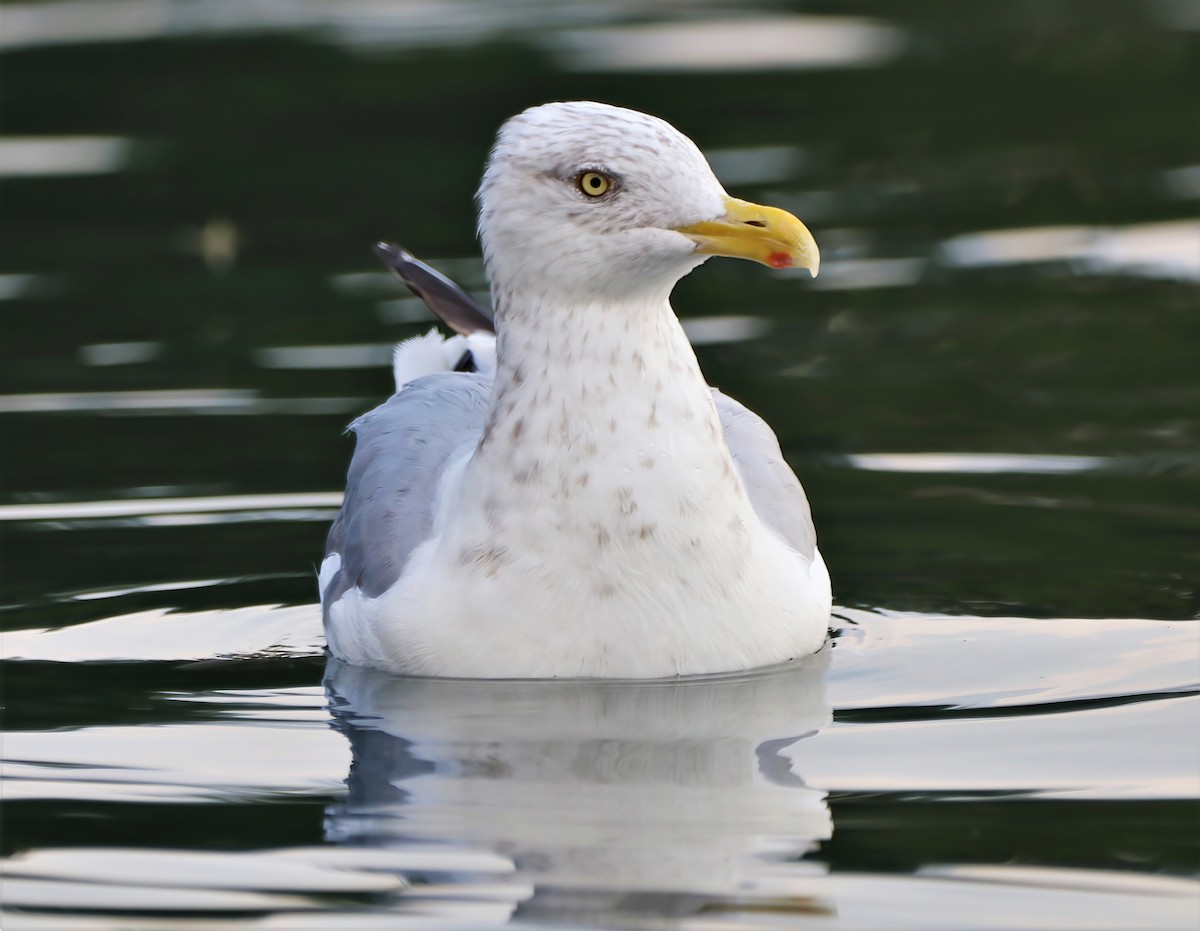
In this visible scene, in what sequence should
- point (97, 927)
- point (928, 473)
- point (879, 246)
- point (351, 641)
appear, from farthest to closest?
point (879, 246) < point (928, 473) < point (351, 641) < point (97, 927)

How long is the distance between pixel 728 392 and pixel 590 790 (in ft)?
14.9

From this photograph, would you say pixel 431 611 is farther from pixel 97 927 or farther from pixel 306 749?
pixel 97 927

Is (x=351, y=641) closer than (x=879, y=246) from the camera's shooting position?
Yes

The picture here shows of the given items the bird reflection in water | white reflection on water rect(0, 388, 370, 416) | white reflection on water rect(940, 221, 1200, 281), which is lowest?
the bird reflection in water

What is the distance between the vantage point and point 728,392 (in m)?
9.98

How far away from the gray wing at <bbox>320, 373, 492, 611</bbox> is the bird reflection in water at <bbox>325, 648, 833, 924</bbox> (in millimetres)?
314

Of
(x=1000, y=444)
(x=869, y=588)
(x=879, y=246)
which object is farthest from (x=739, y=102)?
(x=869, y=588)

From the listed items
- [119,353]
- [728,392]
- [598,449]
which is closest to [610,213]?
[598,449]

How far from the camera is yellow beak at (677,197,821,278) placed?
A: 5934mm

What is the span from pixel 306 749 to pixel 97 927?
4.07ft

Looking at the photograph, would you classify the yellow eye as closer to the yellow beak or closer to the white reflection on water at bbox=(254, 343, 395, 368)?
the yellow beak

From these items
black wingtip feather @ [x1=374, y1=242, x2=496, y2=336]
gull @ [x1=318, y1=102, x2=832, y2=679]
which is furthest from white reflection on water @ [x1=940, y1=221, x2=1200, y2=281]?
gull @ [x1=318, y1=102, x2=832, y2=679]

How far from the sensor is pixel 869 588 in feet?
24.6

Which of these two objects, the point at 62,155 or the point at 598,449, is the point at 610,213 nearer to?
the point at 598,449
